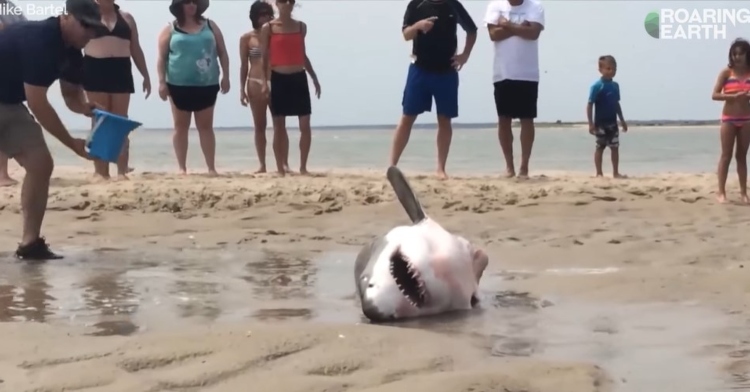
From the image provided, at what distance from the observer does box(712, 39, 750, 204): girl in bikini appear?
769cm

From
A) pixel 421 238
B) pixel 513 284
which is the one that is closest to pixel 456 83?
pixel 513 284

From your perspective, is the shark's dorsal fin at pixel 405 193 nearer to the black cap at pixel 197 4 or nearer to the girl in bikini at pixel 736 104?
the girl in bikini at pixel 736 104

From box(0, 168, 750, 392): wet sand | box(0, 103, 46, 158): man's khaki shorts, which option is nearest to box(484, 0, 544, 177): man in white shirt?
box(0, 168, 750, 392): wet sand

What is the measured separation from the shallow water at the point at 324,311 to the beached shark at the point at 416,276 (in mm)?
92

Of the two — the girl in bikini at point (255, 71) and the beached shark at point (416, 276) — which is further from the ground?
the girl in bikini at point (255, 71)

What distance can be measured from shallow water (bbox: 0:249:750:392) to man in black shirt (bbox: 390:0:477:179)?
334 centimetres

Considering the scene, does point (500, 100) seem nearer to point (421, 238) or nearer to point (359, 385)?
point (421, 238)

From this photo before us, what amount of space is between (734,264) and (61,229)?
412 cm

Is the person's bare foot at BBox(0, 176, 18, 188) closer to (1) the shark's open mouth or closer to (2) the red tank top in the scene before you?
(2) the red tank top

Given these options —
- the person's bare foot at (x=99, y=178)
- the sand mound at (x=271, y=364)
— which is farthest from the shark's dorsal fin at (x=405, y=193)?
the person's bare foot at (x=99, y=178)

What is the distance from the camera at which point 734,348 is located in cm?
329

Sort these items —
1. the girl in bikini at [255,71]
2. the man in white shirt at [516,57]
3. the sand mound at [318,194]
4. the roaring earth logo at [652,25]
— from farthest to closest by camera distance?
the roaring earth logo at [652,25] < the girl in bikini at [255,71] < the man in white shirt at [516,57] < the sand mound at [318,194]

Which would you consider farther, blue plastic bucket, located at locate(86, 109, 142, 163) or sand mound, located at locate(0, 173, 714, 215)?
sand mound, located at locate(0, 173, 714, 215)

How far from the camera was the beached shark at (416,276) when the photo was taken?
12.6ft
